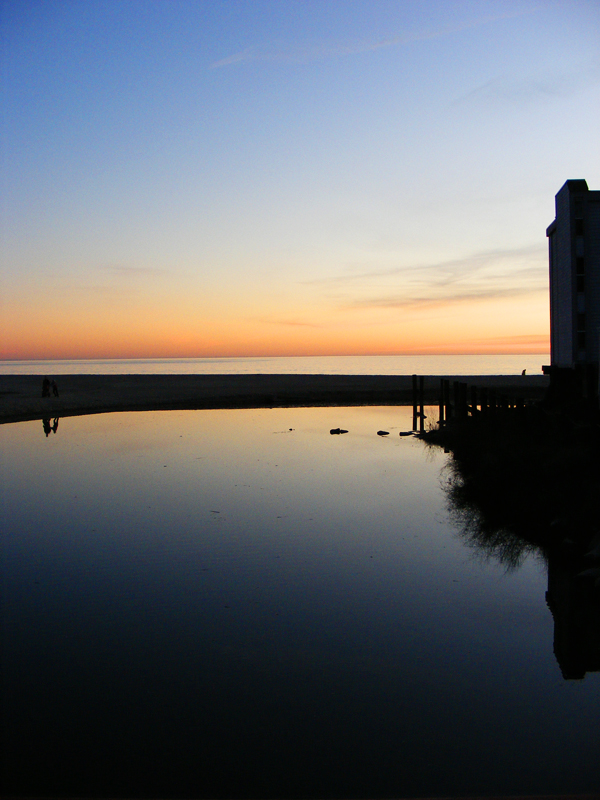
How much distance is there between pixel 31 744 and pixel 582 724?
4927 millimetres

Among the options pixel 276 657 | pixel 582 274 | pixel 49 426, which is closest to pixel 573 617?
pixel 276 657

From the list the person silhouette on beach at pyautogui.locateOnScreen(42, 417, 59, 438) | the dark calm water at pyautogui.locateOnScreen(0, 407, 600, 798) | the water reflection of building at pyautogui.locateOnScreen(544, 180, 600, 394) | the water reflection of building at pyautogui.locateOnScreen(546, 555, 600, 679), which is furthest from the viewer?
the person silhouette on beach at pyautogui.locateOnScreen(42, 417, 59, 438)

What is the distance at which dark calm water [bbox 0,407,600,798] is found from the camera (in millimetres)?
5512

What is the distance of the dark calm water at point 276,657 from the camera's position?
5.51 meters

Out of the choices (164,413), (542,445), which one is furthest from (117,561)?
(164,413)

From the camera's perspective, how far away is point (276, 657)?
7.55m

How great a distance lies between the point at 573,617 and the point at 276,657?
4.10m

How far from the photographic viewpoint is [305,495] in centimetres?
1655

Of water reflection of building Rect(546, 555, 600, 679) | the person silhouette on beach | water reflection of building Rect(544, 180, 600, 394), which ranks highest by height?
water reflection of building Rect(544, 180, 600, 394)

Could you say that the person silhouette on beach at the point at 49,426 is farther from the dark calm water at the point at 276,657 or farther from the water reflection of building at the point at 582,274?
the water reflection of building at the point at 582,274

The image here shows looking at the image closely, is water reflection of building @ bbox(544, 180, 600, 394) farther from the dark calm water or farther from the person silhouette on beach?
the person silhouette on beach

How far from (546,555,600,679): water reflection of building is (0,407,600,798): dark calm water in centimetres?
16

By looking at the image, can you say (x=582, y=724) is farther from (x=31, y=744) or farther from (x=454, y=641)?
(x=31, y=744)

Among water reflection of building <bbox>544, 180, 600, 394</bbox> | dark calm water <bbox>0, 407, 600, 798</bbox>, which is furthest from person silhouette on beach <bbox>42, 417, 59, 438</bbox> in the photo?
water reflection of building <bbox>544, 180, 600, 394</bbox>
